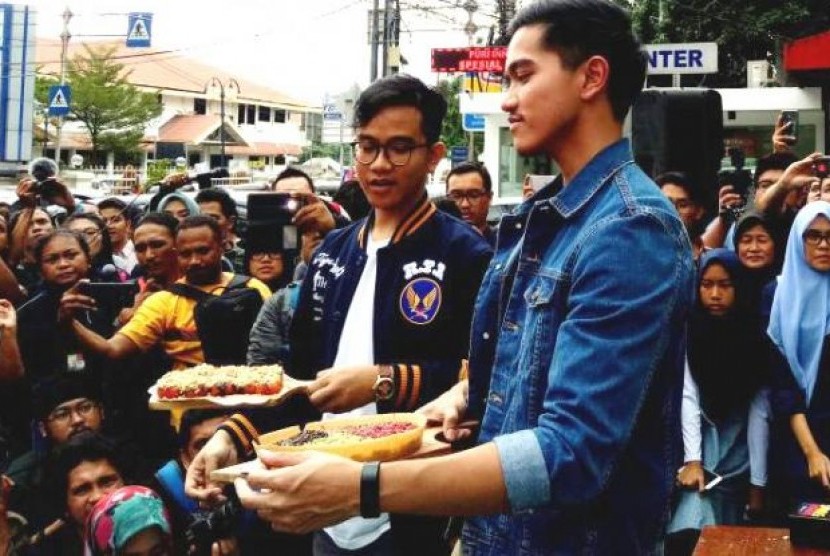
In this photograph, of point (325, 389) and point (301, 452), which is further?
point (325, 389)

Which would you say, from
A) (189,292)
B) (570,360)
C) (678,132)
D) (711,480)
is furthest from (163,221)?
(570,360)

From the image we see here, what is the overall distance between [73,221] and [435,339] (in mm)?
5014

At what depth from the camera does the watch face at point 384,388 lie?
2708 millimetres

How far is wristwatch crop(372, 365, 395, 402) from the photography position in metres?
2.71

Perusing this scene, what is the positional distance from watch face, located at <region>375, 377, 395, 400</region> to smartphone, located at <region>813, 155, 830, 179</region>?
3810mm

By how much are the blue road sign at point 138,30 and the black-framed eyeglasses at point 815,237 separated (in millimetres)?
27595

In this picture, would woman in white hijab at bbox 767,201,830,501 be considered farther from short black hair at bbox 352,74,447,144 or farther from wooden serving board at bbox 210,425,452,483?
wooden serving board at bbox 210,425,452,483

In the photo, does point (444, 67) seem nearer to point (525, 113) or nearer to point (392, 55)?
point (392, 55)

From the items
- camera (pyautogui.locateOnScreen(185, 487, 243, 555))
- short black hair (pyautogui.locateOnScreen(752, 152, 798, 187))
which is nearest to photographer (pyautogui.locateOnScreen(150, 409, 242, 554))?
camera (pyautogui.locateOnScreen(185, 487, 243, 555))

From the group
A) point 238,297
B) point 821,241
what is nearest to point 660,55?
point 821,241

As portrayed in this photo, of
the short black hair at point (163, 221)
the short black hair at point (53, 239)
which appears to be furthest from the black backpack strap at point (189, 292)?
the short black hair at point (163, 221)

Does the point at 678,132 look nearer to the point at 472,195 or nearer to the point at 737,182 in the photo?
the point at 737,182

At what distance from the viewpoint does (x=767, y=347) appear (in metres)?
5.17

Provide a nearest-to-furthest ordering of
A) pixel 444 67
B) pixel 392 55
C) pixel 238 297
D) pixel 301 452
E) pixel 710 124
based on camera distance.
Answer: pixel 301 452
pixel 238 297
pixel 710 124
pixel 392 55
pixel 444 67
